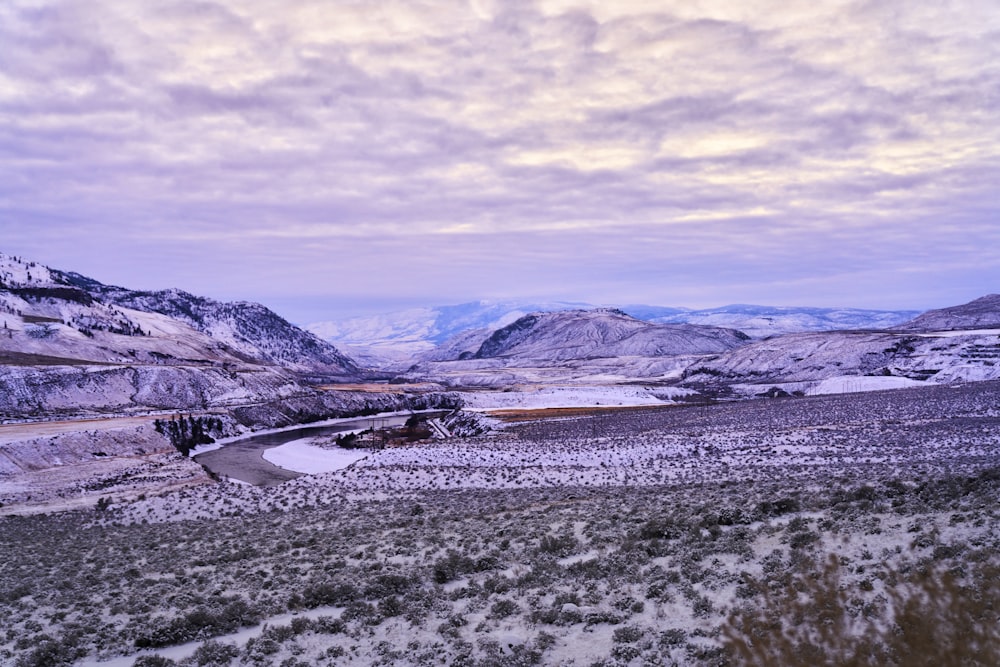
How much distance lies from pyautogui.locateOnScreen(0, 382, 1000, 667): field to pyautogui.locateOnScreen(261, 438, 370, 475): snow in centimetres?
1994

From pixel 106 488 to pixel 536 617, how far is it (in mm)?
33966

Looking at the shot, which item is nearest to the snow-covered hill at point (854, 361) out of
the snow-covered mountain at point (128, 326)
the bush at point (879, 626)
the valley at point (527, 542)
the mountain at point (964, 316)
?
the valley at point (527, 542)

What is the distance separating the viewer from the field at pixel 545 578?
9.88m

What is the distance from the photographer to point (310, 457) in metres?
52.2

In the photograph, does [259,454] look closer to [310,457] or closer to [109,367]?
[310,457]

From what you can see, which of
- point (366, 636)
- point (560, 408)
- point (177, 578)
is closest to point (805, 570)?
point (366, 636)

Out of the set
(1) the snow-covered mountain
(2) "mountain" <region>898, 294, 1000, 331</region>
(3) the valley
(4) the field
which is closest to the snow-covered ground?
(3) the valley

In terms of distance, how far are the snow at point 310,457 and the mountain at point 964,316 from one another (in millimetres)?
142701

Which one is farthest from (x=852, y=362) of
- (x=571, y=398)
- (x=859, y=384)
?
(x=571, y=398)

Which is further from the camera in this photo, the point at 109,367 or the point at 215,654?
the point at 109,367

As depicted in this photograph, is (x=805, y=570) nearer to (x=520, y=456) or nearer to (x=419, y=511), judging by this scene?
(x=419, y=511)

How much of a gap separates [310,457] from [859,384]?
67.2 meters

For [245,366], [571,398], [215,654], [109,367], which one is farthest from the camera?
[245,366]

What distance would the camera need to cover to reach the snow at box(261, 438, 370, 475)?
154 feet
